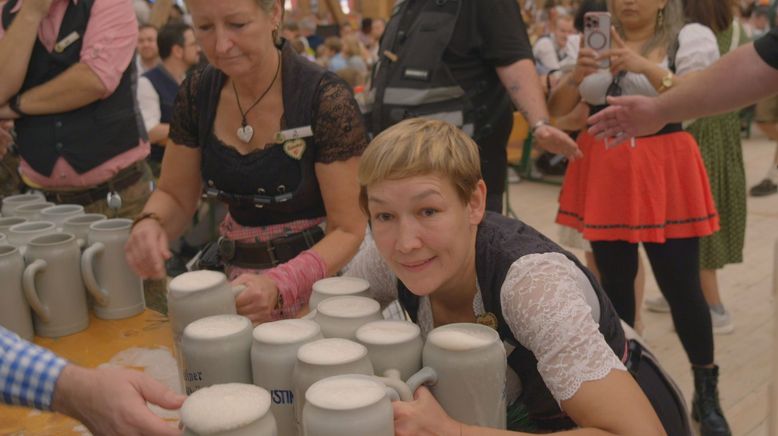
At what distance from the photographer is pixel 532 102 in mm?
2340

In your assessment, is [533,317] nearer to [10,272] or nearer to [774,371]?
[774,371]

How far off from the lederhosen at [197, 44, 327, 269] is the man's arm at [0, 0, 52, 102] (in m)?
0.74

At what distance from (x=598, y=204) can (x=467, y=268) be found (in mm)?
1325

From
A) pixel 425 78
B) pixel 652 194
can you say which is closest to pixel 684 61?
pixel 652 194

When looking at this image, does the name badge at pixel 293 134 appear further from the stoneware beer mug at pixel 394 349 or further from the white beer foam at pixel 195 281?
the stoneware beer mug at pixel 394 349

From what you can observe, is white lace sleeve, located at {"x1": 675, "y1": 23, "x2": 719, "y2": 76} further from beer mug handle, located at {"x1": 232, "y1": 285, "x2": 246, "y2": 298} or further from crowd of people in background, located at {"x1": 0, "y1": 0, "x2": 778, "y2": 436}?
beer mug handle, located at {"x1": 232, "y1": 285, "x2": 246, "y2": 298}

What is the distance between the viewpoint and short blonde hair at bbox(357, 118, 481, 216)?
3.91 ft

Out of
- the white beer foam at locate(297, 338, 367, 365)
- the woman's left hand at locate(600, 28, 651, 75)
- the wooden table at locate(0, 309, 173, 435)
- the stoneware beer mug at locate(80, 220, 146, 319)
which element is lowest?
the wooden table at locate(0, 309, 173, 435)

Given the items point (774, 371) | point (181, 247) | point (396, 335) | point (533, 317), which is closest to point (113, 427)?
point (396, 335)

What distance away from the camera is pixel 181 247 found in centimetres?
466

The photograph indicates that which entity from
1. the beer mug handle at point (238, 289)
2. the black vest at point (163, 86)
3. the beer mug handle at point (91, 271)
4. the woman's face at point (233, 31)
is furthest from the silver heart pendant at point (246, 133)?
the black vest at point (163, 86)

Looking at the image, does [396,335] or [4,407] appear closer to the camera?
[396,335]

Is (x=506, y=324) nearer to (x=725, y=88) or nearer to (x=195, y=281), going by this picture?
(x=195, y=281)

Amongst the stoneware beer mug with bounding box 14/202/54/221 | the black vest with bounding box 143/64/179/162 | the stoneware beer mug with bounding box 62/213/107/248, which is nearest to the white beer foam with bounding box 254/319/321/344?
the stoneware beer mug with bounding box 62/213/107/248
